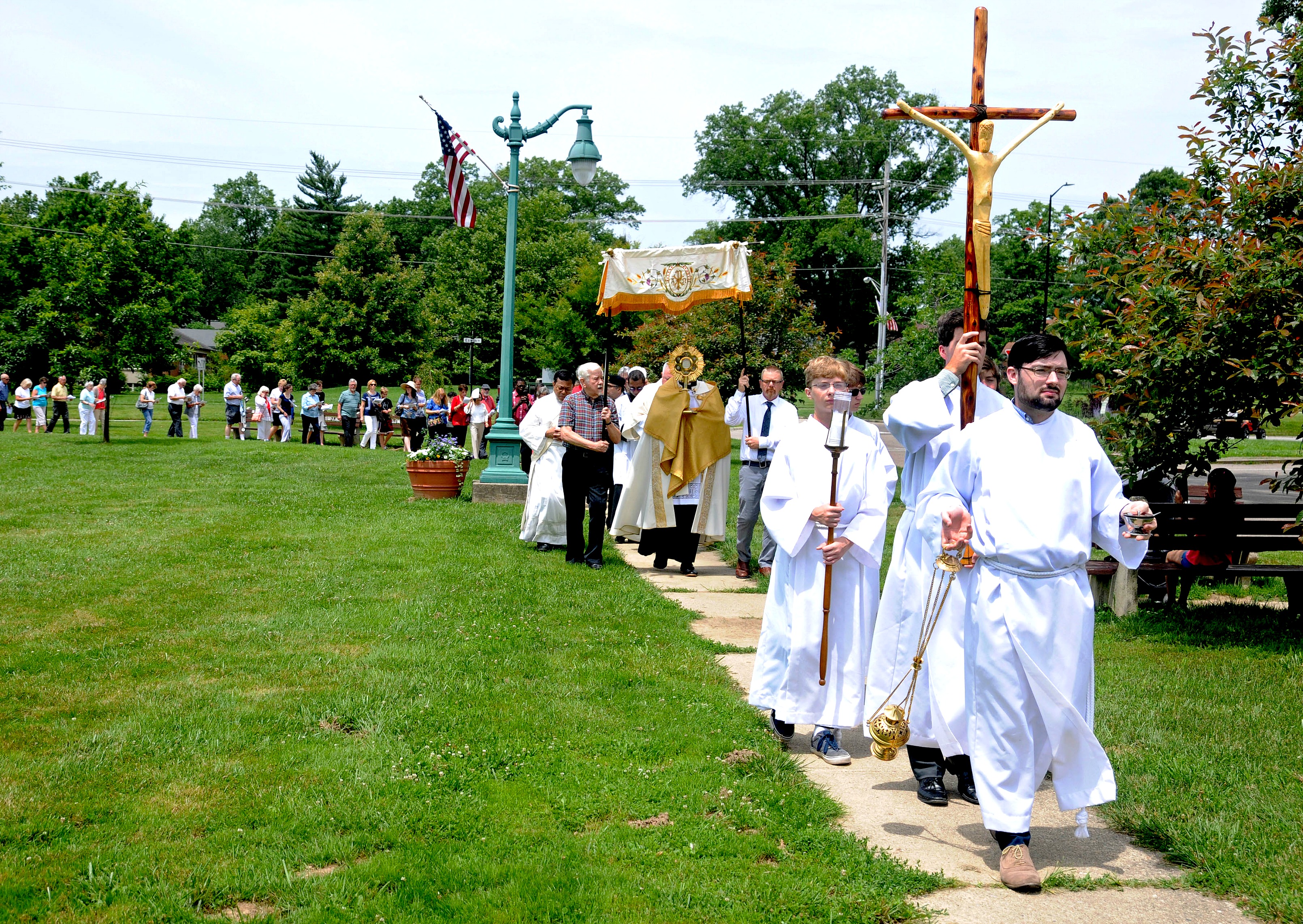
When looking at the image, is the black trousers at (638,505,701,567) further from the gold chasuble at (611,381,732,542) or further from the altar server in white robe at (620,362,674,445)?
the altar server in white robe at (620,362,674,445)

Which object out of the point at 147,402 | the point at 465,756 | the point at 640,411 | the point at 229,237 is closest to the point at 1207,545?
the point at 640,411

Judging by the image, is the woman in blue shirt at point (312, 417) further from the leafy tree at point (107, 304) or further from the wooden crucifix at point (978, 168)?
the wooden crucifix at point (978, 168)

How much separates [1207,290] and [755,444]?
172 inches

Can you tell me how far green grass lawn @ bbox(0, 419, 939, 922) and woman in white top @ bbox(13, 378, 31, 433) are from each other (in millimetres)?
23370

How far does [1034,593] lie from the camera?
4.30 metres

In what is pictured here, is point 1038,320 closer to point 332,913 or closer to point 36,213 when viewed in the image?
point 332,913

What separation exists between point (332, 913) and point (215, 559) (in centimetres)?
797

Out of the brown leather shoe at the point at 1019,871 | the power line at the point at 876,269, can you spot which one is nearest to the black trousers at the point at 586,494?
the brown leather shoe at the point at 1019,871

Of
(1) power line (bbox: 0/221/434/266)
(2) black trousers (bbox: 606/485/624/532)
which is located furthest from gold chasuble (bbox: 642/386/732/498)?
(1) power line (bbox: 0/221/434/266)

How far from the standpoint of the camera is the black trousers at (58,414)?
3034cm

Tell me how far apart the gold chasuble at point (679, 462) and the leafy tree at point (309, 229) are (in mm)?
55499

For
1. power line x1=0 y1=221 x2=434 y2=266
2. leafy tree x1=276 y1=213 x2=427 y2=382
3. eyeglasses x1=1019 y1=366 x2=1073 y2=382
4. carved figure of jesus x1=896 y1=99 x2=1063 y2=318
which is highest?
power line x1=0 y1=221 x2=434 y2=266

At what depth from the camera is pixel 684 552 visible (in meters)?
11.7

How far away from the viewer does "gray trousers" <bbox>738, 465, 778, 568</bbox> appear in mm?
11164
